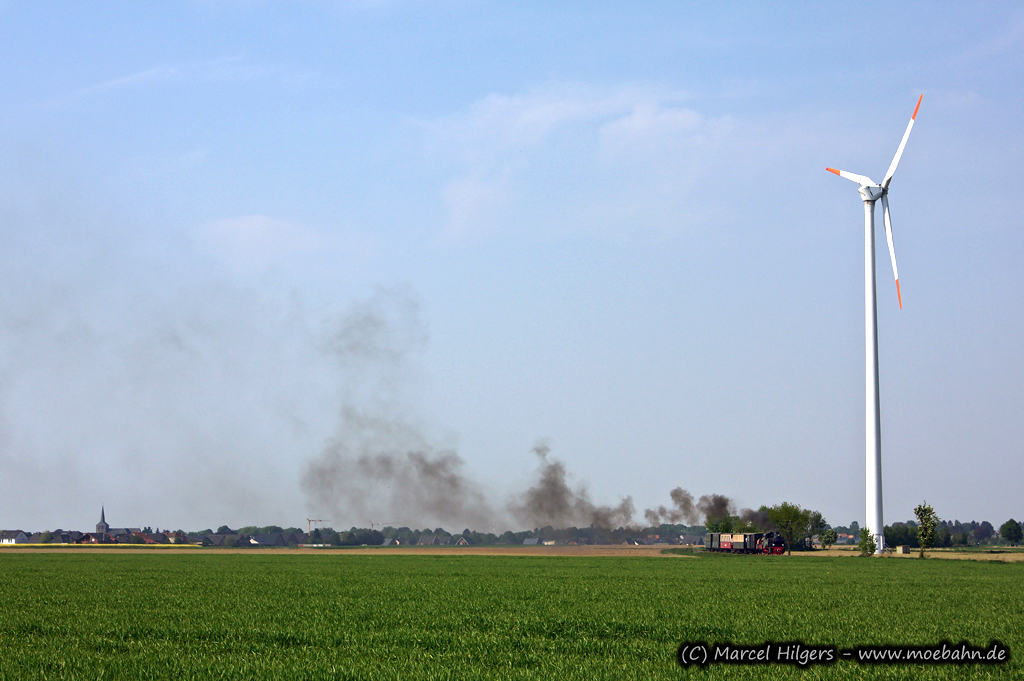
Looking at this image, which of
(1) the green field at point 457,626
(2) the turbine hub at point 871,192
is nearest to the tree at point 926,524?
(2) the turbine hub at point 871,192

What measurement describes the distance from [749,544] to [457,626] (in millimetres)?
111263

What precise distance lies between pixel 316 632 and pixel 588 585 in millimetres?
25990

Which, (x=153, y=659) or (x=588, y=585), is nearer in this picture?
(x=153, y=659)

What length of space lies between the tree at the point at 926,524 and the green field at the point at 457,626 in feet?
282

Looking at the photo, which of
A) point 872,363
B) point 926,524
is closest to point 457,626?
point 872,363

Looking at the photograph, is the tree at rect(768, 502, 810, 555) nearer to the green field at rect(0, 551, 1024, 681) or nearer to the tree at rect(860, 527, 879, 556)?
the tree at rect(860, 527, 879, 556)

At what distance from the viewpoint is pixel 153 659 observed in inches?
922

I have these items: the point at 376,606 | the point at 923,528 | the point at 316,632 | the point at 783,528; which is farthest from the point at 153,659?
the point at 783,528

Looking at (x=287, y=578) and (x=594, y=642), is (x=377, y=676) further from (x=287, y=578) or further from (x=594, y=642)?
(x=287, y=578)

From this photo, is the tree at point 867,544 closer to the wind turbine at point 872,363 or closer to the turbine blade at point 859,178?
the wind turbine at point 872,363

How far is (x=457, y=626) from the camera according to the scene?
30406mm

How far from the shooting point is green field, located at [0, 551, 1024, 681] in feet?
73.0

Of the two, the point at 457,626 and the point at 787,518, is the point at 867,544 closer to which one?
the point at 787,518

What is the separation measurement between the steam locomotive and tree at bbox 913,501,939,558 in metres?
20.5
